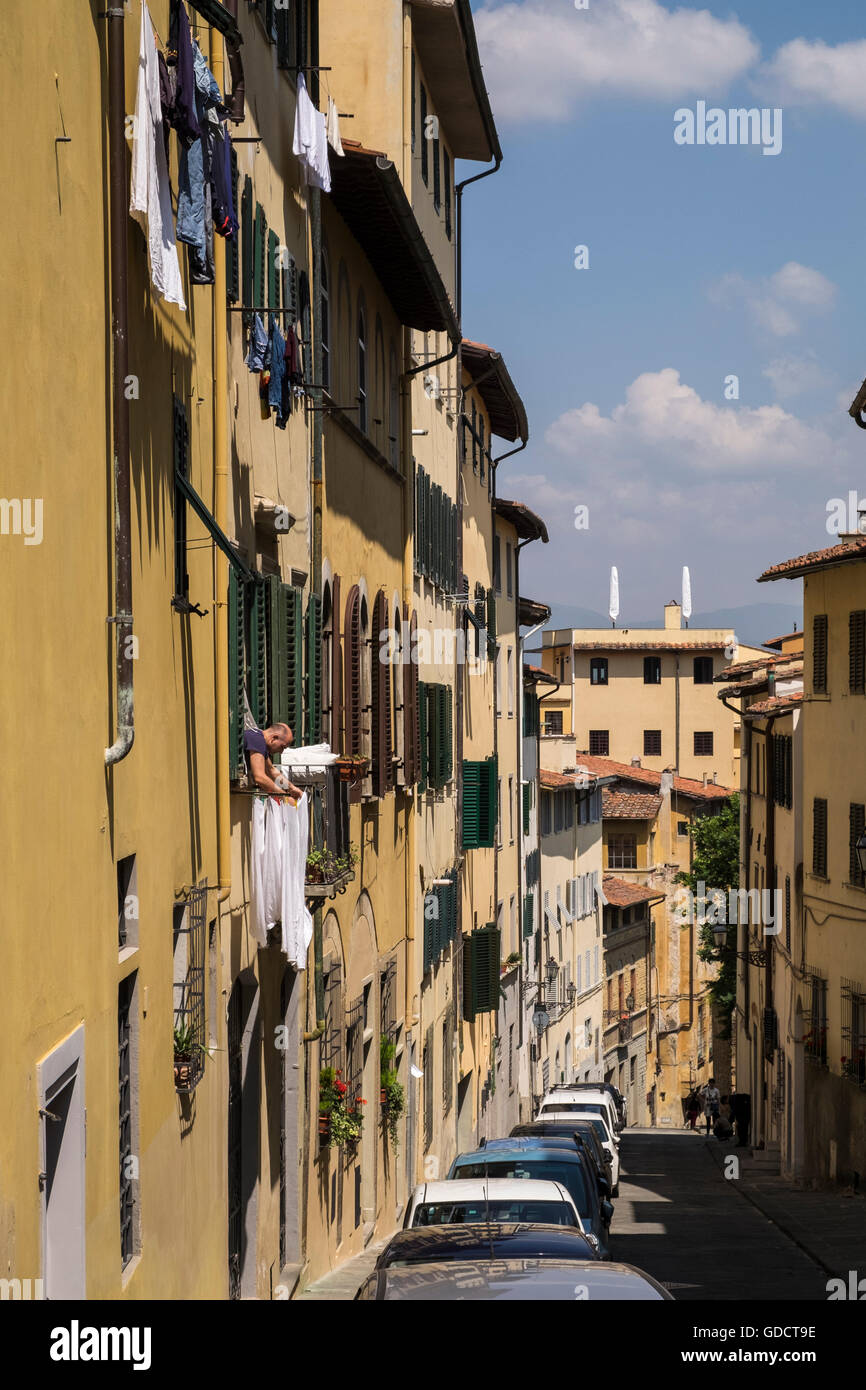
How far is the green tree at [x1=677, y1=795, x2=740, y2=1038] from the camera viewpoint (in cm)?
6100

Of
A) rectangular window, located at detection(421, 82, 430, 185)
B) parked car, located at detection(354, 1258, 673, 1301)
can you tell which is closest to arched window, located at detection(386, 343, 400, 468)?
rectangular window, located at detection(421, 82, 430, 185)

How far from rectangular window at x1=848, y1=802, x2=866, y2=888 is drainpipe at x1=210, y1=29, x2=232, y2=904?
24.4 meters

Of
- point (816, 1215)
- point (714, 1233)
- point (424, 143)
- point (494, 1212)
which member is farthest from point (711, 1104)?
point (494, 1212)

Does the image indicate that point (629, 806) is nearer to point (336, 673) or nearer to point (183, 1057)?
point (336, 673)

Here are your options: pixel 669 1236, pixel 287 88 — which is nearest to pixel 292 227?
pixel 287 88

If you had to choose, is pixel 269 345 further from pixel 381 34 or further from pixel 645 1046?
pixel 645 1046

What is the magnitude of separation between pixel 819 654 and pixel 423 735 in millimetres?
13593

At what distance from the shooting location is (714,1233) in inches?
1006

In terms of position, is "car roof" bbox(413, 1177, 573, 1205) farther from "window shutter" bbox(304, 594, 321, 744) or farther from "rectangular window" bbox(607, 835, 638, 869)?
"rectangular window" bbox(607, 835, 638, 869)

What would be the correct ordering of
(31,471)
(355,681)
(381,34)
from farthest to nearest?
(381,34) → (355,681) → (31,471)

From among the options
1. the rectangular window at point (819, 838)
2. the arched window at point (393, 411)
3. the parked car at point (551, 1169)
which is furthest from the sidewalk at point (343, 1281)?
the rectangular window at point (819, 838)

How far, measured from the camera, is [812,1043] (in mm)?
37594

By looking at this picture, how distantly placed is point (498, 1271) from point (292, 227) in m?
9.64

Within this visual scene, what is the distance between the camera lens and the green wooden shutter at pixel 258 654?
1343cm
